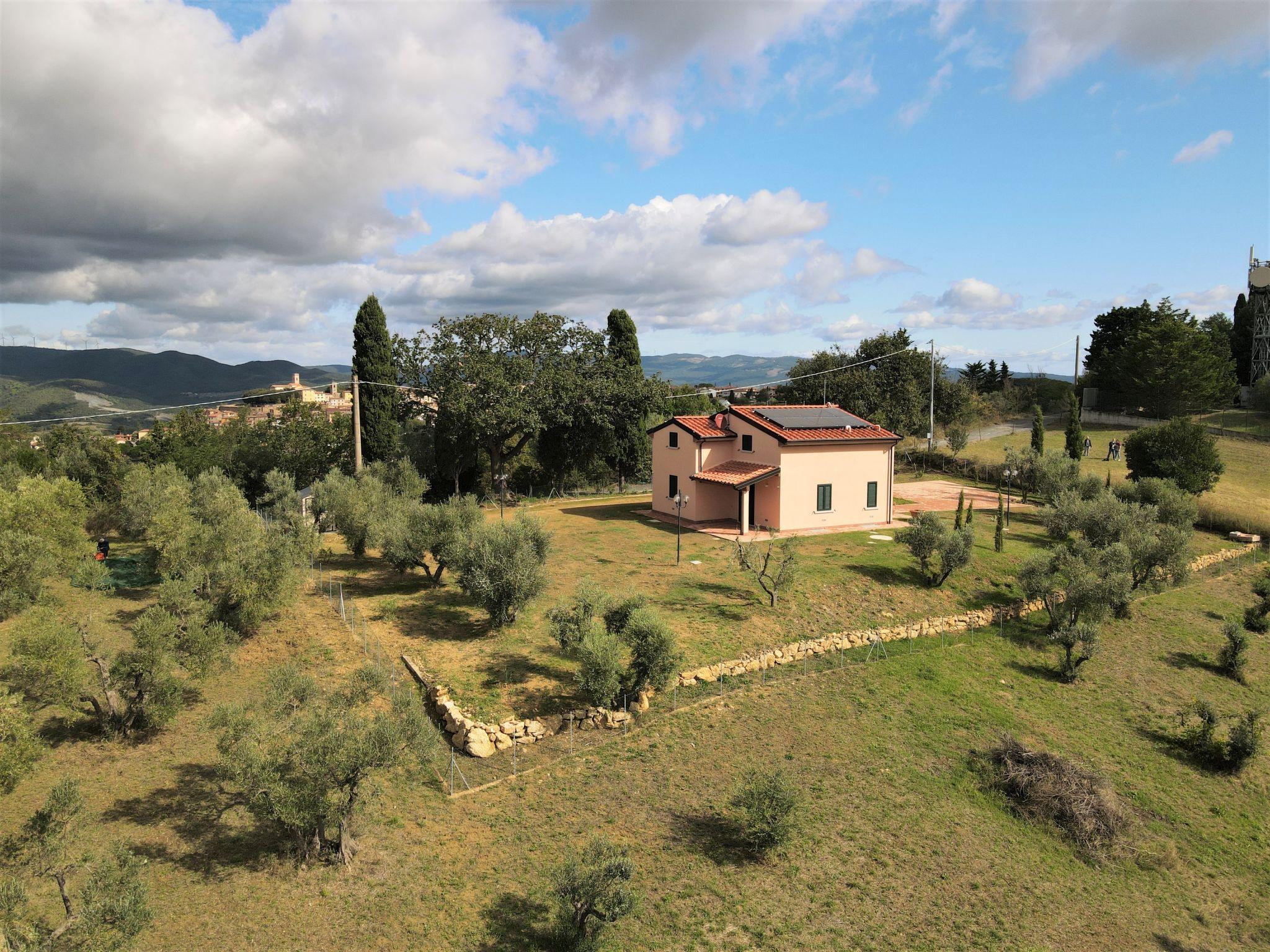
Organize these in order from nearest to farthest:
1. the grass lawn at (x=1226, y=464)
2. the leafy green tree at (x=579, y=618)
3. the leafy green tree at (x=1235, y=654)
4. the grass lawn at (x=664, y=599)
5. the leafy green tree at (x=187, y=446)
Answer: the leafy green tree at (x=579, y=618)
the grass lawn at (x=664, y=599)
the leafy green tree at (x=1235, y=654)
the leafy green tree at (x=187, y=446)
the grass lawn at (x=1226, y=464)

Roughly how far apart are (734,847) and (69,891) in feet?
34.8

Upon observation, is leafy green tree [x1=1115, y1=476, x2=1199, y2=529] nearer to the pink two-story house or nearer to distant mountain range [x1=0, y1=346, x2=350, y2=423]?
the pink two-story house

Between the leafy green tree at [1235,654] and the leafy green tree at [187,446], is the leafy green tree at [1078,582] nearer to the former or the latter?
the leafy green tree at [1235,654]

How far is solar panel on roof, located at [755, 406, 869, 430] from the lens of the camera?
3155 cm

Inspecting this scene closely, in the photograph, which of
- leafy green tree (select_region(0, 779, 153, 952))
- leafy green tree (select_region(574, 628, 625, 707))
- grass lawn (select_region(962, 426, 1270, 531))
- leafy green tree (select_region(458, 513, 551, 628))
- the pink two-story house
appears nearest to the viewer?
leafy green tree (select_region(0, 779, 153, 952))

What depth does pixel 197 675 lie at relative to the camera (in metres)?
15.0

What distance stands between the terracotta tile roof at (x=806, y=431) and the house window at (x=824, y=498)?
7.37ft

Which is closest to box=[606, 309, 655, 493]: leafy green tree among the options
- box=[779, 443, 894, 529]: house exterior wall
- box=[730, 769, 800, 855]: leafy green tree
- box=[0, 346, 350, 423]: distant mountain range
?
box=[779, 443, 894, 529]: house exterior wall

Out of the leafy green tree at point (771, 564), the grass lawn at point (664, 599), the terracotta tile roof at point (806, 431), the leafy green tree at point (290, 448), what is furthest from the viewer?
the leafy green tree at point (290, 448)

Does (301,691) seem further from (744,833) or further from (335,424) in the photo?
(335,424)

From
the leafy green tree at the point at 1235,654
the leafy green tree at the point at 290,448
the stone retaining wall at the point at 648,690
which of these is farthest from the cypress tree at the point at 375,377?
the leafy green tree at the point at 1235,654

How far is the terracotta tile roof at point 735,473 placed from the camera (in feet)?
97.5

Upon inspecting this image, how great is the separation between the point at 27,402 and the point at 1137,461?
3993 inches

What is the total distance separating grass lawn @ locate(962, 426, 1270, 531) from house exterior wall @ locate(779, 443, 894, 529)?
768 inches
